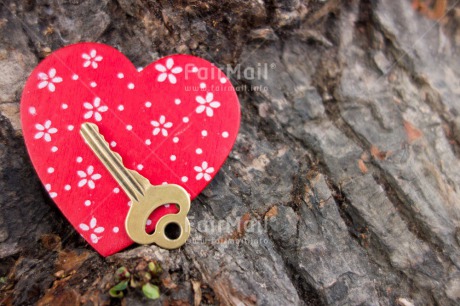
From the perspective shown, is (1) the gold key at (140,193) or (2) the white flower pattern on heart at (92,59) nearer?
(1) the gold key at (140,193)

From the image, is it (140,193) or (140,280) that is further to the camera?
(140,193)

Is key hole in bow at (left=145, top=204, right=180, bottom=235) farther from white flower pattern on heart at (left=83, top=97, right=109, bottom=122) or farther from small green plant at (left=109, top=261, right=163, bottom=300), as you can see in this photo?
white flower pattern on heart at (left=83, top=97, right=109, bottom=122)

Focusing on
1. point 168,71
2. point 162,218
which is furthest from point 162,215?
point 168,71

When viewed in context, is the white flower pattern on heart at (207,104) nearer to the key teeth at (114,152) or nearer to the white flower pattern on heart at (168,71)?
the white flower pattern on heart at (168,71)

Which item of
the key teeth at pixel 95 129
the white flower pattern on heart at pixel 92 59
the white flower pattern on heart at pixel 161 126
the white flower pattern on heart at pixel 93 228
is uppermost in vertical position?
the white flower pattern on heart at pixel 92 59

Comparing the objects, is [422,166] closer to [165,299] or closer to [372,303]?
[372,303]

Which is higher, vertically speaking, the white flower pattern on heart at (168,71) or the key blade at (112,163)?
the white flower pattern on heart at (168,71)

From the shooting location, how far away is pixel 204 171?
5.86 ft

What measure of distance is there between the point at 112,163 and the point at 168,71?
449mm

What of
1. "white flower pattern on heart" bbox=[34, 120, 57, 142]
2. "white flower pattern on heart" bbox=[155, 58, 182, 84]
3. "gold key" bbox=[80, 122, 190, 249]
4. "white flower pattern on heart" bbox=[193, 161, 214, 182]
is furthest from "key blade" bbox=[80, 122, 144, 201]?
"white flower pattern on heart" bbox=[155, 58, 182, 84]

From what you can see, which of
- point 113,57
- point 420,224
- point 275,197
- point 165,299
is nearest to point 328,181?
point 275,197

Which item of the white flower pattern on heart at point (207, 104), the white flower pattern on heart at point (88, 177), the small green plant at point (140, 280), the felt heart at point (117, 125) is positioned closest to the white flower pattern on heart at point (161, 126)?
the felt heart at point (117, 125)

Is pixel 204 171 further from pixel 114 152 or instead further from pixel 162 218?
pixel 114 152

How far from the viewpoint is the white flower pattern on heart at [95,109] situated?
1770 mm
